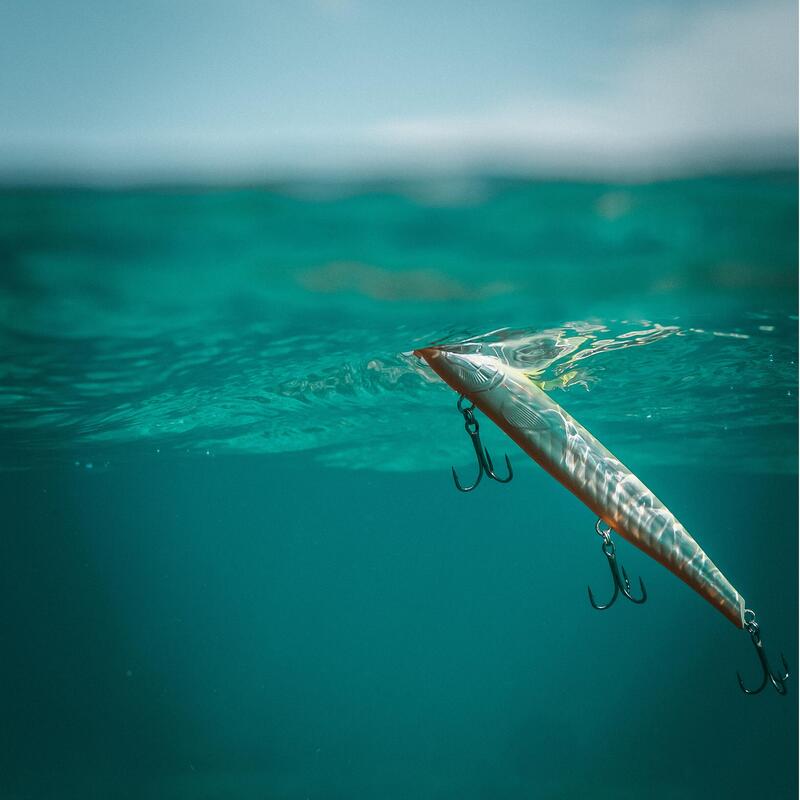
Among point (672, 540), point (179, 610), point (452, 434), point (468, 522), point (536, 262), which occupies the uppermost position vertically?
point (536, 262)

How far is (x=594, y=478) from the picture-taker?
5.39 metres

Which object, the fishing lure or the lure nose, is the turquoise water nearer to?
the lure nose

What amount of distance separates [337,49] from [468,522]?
49253 mm

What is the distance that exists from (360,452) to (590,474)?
21217 mm

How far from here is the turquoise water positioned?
6.92 meters

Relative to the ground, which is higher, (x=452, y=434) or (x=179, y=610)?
(x=452, y=434)

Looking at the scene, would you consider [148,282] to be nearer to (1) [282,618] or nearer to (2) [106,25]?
(2) [106,25]

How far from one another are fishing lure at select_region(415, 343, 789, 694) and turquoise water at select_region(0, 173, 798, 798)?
175 centimetres

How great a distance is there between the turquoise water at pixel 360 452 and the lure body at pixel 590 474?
1.74m

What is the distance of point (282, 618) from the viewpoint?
8450 centimetres

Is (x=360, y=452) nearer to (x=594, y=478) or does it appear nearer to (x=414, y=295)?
(x=414, y=295)

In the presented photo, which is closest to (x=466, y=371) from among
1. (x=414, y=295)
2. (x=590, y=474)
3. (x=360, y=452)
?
(x=590, y=474)

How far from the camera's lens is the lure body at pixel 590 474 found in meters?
5.29

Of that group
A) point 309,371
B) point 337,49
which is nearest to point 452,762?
point 309,371
